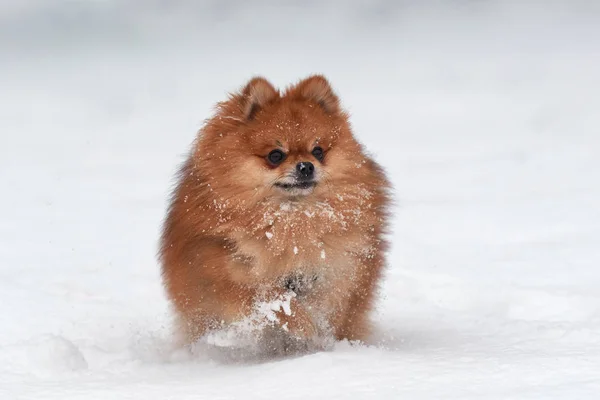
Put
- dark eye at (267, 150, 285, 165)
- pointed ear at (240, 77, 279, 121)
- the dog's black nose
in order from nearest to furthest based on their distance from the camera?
1. the dog's black nose
2. dark eye at (267, 150, 285, 165)
3. pointed ear at (240, 77, 279, 121)

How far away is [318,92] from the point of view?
5246mm

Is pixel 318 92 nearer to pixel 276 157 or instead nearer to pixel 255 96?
pixel 255 96

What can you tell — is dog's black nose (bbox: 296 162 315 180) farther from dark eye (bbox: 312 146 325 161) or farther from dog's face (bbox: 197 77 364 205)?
dark eye (bbox: 312 146 325 161)

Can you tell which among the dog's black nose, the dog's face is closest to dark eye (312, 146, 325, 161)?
the dog's face

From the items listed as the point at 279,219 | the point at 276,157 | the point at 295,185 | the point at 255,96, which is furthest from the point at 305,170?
the point at 255,96

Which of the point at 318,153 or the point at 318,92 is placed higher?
the point at 318,92

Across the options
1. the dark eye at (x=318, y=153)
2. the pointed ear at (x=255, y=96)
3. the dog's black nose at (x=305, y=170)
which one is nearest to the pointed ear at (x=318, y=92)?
the pointed ear at (x=255, y=96)

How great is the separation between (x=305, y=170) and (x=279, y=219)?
0.33m

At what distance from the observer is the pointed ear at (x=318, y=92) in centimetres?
523

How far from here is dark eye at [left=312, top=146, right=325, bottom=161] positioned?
492 centimetres

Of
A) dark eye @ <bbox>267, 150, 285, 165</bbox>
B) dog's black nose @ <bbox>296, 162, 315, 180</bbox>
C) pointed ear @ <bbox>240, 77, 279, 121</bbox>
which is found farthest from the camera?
pointed ear @ <bbox>240, 77, 279, 121</bbox>

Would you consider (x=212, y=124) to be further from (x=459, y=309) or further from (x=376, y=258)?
(x=459, y=309)

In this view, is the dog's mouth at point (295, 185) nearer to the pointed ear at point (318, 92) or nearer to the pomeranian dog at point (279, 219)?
the pomeranian dog at point (279, 219)

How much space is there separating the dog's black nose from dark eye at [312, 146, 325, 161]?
0.61ft
